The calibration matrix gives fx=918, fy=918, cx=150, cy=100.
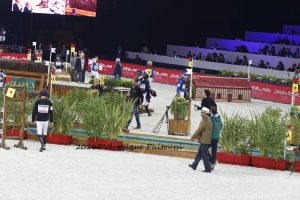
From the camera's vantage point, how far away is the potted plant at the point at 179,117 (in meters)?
27.1

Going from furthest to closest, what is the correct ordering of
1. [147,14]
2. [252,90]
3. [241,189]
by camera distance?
[147,14] < [252,90] < [241,189]

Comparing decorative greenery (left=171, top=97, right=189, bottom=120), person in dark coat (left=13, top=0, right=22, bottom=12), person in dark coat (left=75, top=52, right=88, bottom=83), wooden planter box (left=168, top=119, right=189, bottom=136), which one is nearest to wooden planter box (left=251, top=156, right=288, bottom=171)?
wooden planter box (left=168, top=119, right=189, bottom=136)

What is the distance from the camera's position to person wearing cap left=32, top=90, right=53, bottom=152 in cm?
2242

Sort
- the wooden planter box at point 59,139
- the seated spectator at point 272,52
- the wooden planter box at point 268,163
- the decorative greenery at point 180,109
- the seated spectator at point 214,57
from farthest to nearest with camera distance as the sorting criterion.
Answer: the seated spectator at point 214,57
the seated spectator at point 272,52
the decorative greenery at point 180,109
the wooden planter box at point 59,139
the wooden planter box at point 268,163

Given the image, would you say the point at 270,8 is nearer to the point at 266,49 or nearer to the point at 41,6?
the point at 266,49

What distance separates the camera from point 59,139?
24234 millimetres

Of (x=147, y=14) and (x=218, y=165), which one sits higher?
(x=147, y=14)

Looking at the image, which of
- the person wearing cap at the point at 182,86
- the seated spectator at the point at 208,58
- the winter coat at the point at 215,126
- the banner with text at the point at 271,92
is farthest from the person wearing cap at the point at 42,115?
the seated spectator at the point at 208,58

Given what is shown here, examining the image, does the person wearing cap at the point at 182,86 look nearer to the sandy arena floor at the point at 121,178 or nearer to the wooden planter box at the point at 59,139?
the wooden planter box at the point at 59,139

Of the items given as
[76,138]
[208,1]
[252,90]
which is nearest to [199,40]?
[208,1]

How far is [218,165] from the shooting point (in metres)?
21.8

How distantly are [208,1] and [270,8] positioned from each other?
14.8 ft

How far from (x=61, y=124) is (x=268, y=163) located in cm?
578

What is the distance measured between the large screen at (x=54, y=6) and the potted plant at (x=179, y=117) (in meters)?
31.4
